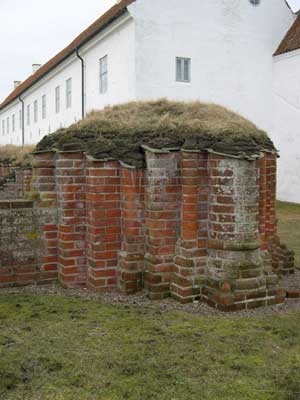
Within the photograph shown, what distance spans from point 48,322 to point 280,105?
60.5 feet

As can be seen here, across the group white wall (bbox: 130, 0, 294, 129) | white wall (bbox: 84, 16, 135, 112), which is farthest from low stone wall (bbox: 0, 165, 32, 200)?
white wall (bbox: 130, 0, 294, 129)

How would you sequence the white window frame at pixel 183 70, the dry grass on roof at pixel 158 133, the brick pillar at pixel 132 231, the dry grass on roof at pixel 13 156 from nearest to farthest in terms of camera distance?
the dry grass on roof at pixel 158 133 < the brick pillar at pixel 132 231 < the dry grass on roof at pixel 13 156 < the white window frame at pixel 183 70

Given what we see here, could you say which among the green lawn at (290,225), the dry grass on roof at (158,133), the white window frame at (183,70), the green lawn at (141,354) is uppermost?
the white window frame at (183,70)

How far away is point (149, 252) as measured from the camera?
446 centimetres

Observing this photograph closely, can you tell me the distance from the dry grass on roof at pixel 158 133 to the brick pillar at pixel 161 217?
17cm

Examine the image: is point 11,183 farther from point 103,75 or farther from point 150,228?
point 103,75

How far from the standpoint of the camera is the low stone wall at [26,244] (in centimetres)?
472

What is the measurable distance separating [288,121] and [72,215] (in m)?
16.7

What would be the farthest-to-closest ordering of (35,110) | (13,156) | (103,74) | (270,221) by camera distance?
(35,110)
(103,74)
(13,156)
(270,221)

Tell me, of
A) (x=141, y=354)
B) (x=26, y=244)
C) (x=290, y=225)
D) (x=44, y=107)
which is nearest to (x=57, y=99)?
(x=44, y=107)

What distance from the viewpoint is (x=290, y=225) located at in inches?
461

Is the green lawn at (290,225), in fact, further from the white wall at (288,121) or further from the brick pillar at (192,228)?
the brick pillar at (192,228)

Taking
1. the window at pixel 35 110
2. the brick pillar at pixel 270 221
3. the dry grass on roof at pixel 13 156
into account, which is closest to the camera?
the brick pillar at pixel 270 221

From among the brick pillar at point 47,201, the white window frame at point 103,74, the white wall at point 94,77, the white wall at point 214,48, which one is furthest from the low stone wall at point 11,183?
the white window frame at point 103,74
